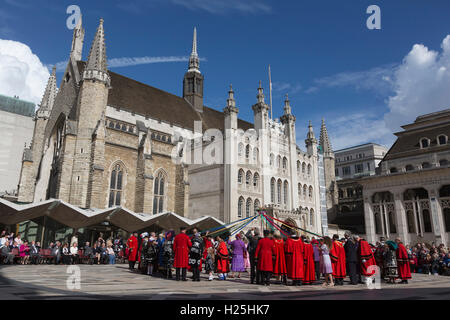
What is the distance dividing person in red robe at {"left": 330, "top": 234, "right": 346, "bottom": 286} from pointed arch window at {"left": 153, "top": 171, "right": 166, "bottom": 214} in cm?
2417

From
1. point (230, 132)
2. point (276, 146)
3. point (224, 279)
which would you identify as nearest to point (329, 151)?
point (276, 146)

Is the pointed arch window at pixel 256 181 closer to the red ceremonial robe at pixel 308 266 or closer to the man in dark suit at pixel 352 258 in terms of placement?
the man in dark suit at pixel 352 258

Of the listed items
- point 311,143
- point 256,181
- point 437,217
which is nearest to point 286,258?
point 256,181

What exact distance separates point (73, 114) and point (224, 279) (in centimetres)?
2686

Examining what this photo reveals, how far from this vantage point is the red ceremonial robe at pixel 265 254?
10672 mm

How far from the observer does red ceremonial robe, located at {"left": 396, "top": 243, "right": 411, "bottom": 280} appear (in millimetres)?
12250

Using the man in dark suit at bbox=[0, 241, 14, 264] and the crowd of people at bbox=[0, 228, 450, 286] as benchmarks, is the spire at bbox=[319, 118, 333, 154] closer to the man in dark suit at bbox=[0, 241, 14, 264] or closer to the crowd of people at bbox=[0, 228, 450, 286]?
the crowd of people at bbox=[0, 228, 450, 286]

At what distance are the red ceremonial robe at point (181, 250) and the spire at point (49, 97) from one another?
35725 mm

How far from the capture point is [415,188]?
36.5 metres

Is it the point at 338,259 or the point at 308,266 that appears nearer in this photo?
the point at 308,266

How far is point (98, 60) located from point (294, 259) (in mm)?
29847

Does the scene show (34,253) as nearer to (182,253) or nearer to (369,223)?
(182,253)

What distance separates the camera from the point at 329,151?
54.6 meters
